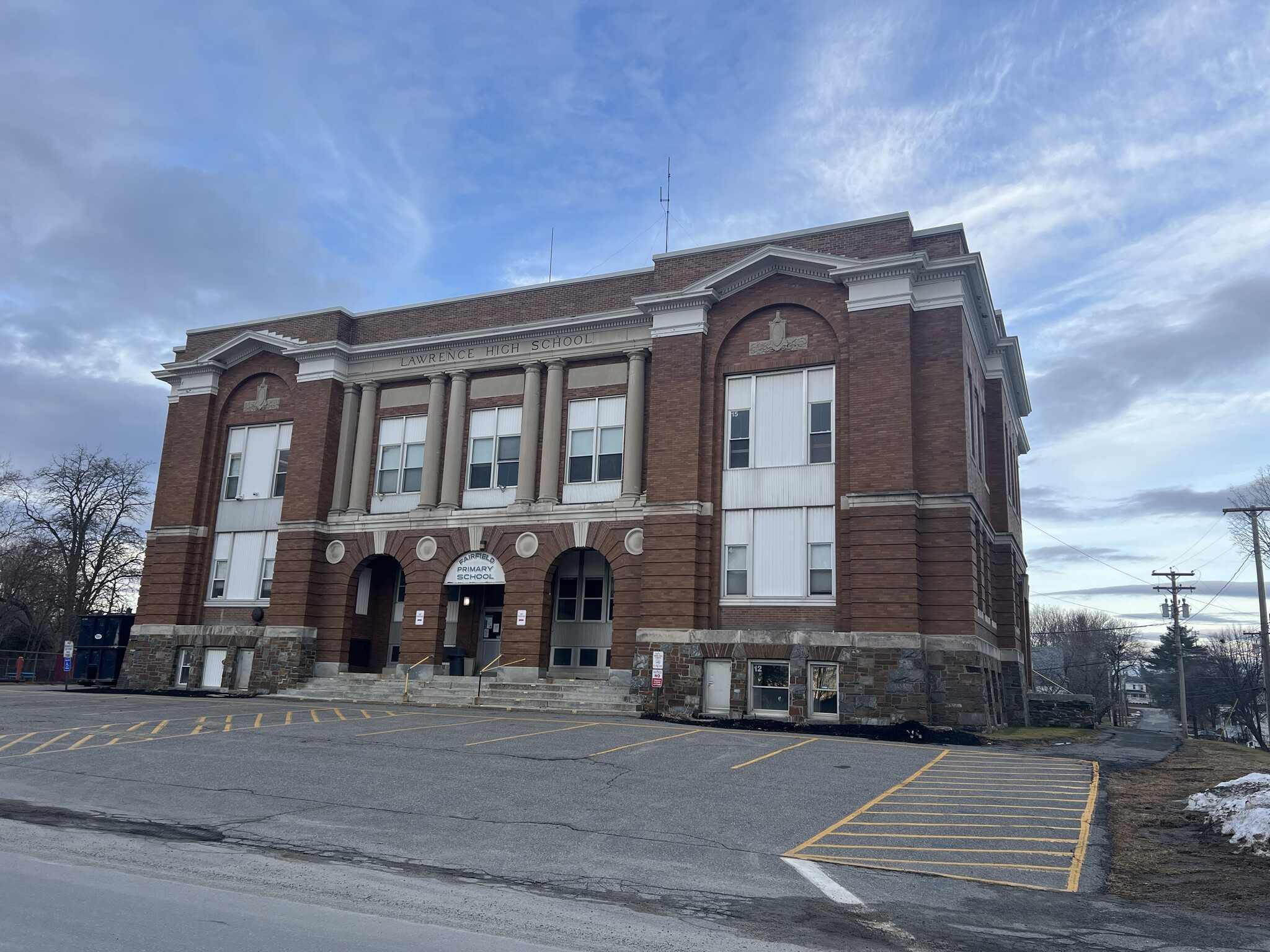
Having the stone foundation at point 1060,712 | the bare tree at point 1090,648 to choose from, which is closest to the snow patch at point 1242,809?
the stone foundation at point 1060,712

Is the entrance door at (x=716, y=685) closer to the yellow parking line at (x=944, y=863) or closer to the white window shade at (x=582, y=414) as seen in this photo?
the white window shade at (x=582, y=414)

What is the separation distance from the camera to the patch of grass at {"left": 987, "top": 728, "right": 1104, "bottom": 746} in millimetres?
23031

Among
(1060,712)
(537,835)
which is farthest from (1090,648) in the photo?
(537,835)

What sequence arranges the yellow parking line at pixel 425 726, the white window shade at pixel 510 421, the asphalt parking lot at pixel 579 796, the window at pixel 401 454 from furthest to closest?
the window at pixel 401 454 < the white window shade at pixel 510 421 < the yellow parking line at pixel 425 726 < the asphalt parking lot at pixel 579 796

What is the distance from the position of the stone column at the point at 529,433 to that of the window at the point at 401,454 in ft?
14.3

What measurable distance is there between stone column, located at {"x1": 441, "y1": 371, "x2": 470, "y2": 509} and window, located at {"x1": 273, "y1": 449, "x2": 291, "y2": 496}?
705 cm

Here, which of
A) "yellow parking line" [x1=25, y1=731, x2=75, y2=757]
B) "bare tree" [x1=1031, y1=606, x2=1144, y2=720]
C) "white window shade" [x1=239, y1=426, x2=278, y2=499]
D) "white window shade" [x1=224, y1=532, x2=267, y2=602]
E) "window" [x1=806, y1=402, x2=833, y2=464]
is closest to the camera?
"yellow parking line" [x1=25, y1=731, x2=75, y2=757]

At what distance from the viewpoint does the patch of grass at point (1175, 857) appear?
27.7 ft

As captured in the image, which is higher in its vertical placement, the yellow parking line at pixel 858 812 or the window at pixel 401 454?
the window at pixel 401 454

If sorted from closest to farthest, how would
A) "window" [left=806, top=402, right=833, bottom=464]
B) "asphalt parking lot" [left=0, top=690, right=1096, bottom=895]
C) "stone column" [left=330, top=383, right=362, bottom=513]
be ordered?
"asphalt parking lot" [left=0, top=690, right=1096, bottom=895] < "window" [left=806, top=402, right=833, bottom=464] < "stone column" [left=330, top=383, right=362, bottom=513]

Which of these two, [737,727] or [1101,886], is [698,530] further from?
[1101,886]

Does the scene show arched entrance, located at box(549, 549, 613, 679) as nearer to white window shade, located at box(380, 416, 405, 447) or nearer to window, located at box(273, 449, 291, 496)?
white window shade, located at box(380, 416, 405, 447)

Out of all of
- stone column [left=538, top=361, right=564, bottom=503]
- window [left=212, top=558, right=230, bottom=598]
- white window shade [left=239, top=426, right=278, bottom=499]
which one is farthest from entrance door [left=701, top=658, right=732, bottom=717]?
window [left=212, top=558, right=230, bottom=598]

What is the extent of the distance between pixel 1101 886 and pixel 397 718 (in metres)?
17.4
